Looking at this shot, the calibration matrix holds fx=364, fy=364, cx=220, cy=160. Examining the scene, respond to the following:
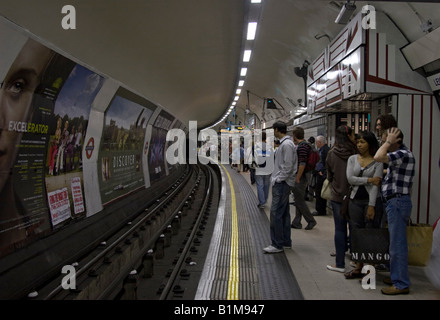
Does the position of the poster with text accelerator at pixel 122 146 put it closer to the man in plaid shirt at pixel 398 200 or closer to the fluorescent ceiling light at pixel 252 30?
the fluorescent ceiling light at pixel 252 30

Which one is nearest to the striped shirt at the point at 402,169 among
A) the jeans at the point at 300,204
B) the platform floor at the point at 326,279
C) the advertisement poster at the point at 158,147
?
the platform floor at the point at 326,279

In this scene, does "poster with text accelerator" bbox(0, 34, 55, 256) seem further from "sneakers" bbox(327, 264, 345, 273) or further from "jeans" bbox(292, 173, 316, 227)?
"jeans" bbox(292, 173, 316, 227)

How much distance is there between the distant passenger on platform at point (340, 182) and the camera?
14.3 feet

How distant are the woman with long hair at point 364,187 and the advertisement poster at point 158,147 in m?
8.85

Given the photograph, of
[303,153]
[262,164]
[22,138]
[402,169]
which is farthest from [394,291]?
[262,164]

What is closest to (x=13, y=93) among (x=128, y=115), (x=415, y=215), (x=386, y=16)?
(x=128, y=115)

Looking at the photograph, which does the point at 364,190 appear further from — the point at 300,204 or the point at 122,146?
the point at 122,146

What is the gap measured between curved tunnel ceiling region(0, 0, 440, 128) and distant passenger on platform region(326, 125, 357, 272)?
90.9 inches

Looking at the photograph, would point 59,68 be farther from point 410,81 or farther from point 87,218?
point 410,81

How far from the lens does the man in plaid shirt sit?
3574 millimetres

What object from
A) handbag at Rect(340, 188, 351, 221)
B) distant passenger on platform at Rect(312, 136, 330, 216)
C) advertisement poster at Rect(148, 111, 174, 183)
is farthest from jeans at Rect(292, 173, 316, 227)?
advertisement poster at Rect(148, 111, 174, 183)
